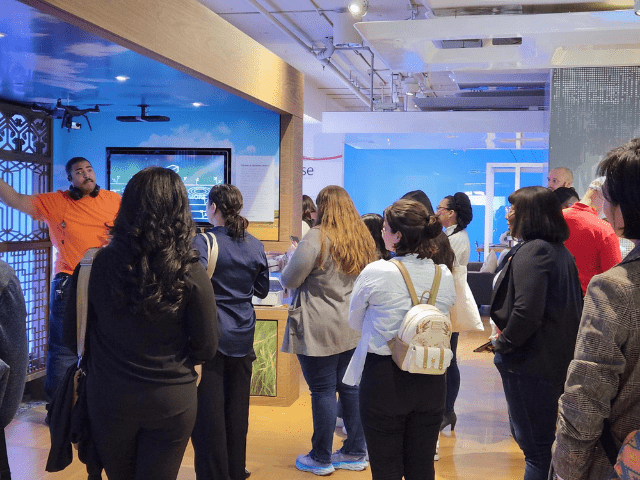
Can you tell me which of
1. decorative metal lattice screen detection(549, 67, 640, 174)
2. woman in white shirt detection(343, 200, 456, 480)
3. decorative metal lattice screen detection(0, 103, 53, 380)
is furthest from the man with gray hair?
decorative metal lattice screen detection(0, 103, 53, 380)

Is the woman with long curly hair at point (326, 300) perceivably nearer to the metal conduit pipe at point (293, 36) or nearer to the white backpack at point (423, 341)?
the white backpack at point (423, 341)

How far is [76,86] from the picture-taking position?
14.5ft

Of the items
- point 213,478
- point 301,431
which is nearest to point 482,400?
point 301,431

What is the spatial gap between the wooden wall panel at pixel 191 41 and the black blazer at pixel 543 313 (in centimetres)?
198

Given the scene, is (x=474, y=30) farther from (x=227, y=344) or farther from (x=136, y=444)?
(x=136, y=444)

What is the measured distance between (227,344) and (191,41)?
5.49 ft

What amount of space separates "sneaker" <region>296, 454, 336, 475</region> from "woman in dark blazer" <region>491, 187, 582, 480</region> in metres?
1.30

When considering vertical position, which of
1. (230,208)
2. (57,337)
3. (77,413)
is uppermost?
(230,208)

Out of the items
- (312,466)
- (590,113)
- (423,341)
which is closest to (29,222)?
(312,466)

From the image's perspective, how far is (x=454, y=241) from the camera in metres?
4.62

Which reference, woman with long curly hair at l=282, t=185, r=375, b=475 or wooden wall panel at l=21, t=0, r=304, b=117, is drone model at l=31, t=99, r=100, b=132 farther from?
woman with long curly hair at l=282, t=185, r=375, b=475

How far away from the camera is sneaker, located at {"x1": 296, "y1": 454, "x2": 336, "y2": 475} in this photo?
3.86 m

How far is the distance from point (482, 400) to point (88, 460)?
13.6 feet

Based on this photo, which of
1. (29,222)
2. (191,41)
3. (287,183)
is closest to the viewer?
(191,41)
